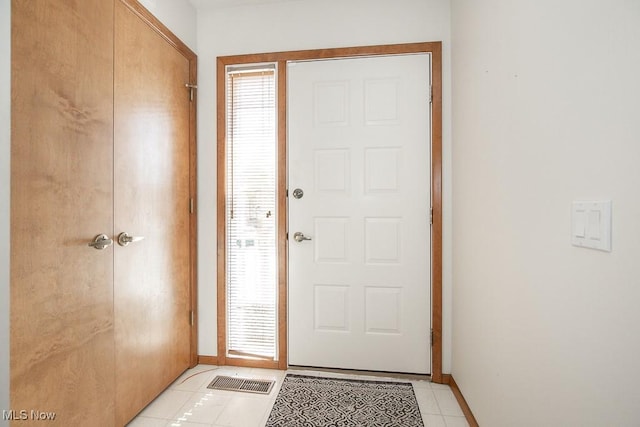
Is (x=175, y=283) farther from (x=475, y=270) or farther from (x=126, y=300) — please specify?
(x=475, y=270)

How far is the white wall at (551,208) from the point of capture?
695 millimetres

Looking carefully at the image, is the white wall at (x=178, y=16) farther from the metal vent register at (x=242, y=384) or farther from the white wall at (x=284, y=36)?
the metal vent register at (x=242, y=384)

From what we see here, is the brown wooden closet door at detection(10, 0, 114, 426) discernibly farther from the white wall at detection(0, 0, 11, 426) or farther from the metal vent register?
the metal vent register

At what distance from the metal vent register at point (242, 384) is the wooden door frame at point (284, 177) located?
0.17 m

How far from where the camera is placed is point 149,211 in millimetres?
1821

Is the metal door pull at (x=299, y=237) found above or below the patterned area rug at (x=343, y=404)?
above

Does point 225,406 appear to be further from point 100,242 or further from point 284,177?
point 284,177

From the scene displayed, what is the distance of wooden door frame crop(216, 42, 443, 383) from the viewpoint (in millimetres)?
2092

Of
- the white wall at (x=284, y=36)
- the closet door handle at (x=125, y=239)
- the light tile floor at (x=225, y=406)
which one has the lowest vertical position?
the light tile floor at (x=225, y=406)

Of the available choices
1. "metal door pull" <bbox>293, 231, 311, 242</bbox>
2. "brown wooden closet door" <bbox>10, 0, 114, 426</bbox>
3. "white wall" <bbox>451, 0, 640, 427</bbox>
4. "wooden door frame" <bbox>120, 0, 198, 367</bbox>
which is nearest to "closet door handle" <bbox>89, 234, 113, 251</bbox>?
"brown wooden closet door" <bbox>10, 0, 114, 426</bbox>

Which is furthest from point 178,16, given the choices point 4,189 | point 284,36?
point 4,189

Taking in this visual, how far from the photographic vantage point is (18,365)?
3.56ft

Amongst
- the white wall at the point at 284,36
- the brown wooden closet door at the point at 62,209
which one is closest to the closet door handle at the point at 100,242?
the brown wooden closet door at the point at 62,209

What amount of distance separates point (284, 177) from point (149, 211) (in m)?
0.88
